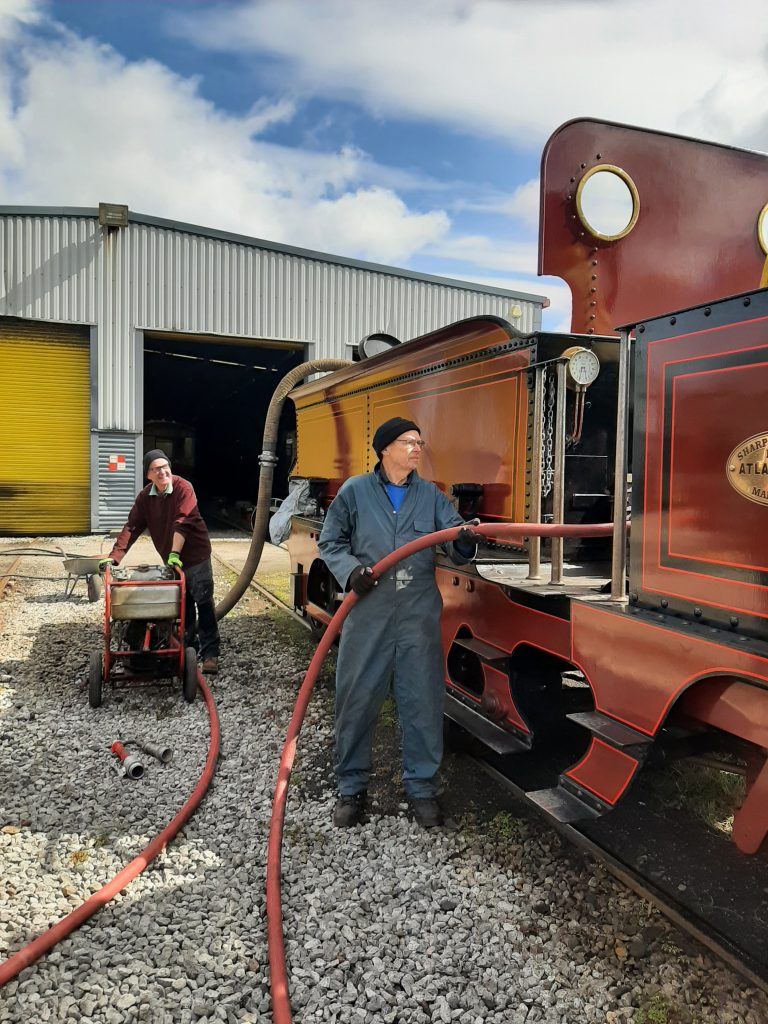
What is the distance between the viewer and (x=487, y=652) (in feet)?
11.9

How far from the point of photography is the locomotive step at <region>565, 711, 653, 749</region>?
8.27 ft

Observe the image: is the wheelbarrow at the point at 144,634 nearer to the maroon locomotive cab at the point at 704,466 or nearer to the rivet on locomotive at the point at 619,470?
the rivet on locomotive at the point at 619,470

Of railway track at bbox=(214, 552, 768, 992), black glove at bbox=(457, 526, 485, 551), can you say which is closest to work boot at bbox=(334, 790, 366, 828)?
railway track at bbox=(214, 552, 768, 992)

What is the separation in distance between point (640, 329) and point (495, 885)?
226 centimetres

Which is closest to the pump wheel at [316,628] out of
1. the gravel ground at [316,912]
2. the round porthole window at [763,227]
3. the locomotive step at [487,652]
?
the gravel ground at [316,912]

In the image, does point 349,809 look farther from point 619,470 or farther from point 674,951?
point 619,470

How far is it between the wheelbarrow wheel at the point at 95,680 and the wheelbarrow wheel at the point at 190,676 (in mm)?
569

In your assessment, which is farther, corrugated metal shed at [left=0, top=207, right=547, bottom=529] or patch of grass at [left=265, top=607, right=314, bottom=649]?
corrugated metal shed at [left=0, top=207, right=547, bottom=529]

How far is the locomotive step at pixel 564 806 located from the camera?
2654 millimetres

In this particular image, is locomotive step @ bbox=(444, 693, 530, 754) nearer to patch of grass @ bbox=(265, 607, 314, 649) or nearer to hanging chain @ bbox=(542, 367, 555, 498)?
hanging chain @ bbox=(542, 367, 555, 498)

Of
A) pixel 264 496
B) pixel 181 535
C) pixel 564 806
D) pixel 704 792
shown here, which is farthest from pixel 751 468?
pixel 264 496

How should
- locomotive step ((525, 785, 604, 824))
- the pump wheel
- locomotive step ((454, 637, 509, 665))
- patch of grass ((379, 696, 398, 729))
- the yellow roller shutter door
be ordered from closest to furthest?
1. locomotive step ((525, 785, 604, 824))
2. locomotive step ((454, 637, 509, 665))
3. patch of grass ((379, 696, 398, 729))
4. the pump wheel
5. the yellow roller shutter door

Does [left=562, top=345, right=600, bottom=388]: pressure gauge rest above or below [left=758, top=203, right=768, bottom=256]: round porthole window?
below

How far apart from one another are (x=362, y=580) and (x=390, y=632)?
0.37 m
